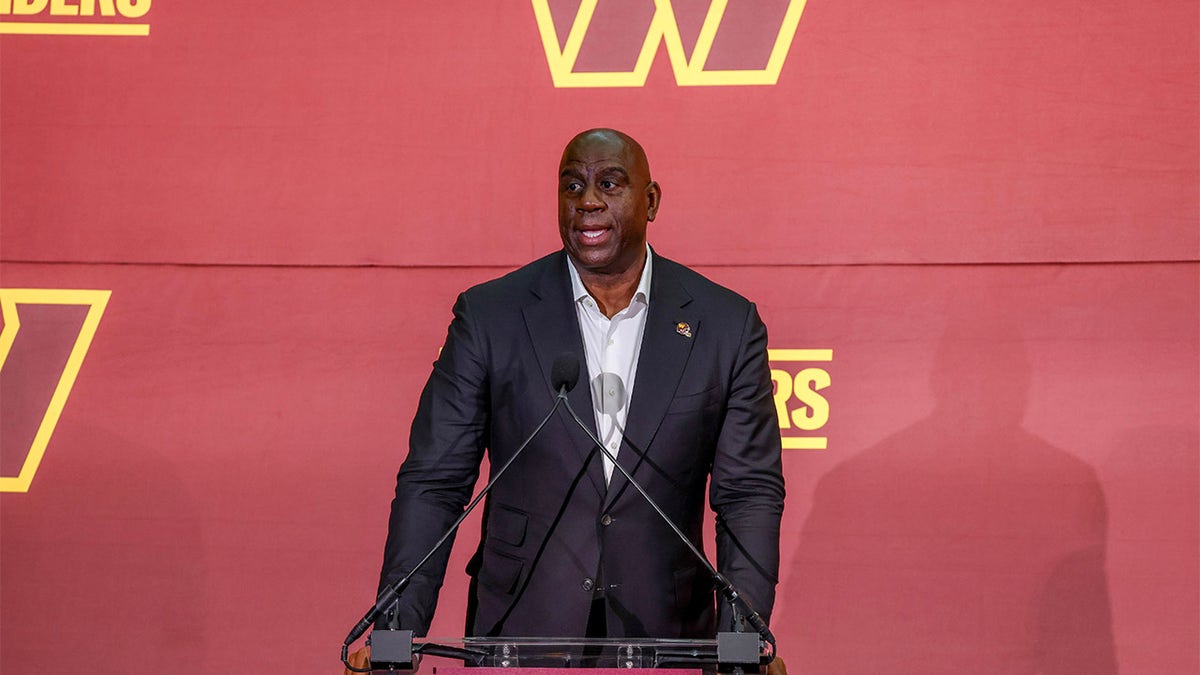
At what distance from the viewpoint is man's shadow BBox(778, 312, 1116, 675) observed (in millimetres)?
3248

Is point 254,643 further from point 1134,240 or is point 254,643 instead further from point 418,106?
point 1134,240

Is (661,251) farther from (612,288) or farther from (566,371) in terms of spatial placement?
(566,371)

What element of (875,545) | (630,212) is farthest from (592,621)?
(875,545)

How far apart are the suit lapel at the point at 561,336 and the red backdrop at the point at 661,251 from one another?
98 centimetres

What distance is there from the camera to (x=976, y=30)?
131 inches

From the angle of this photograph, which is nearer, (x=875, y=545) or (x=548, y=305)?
(x=548, y=305)

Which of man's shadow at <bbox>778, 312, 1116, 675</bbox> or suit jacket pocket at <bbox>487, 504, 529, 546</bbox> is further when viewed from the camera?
man's shadow at <bbox>778, 312, 1116, 675</bbox>

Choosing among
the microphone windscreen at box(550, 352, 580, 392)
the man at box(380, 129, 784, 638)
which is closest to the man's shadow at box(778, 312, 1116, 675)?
the man at box(380, 129, 784, 638)

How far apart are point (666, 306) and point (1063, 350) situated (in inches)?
51.1

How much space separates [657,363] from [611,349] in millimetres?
111

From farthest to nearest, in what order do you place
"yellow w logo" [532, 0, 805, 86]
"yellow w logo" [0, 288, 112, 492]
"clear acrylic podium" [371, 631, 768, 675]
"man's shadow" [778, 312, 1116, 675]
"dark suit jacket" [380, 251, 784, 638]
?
"yellow w logo" [0, 288, 112, 492], "yellow w logo" [532, 0, 805, 86], "man's shadow" [778, 312, 1116, 675], "dark suit jacket" [380, 251, 784, 638], "clear acrylic podium" [371, 631, 768, 675]

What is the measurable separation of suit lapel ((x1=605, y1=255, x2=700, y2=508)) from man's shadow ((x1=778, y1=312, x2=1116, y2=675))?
3.46 ft

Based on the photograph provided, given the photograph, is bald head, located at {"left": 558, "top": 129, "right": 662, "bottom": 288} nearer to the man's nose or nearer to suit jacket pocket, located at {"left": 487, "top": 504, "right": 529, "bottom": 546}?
the man's nose

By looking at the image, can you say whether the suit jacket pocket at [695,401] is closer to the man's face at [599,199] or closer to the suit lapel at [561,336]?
the suit lapel at [561,336]
